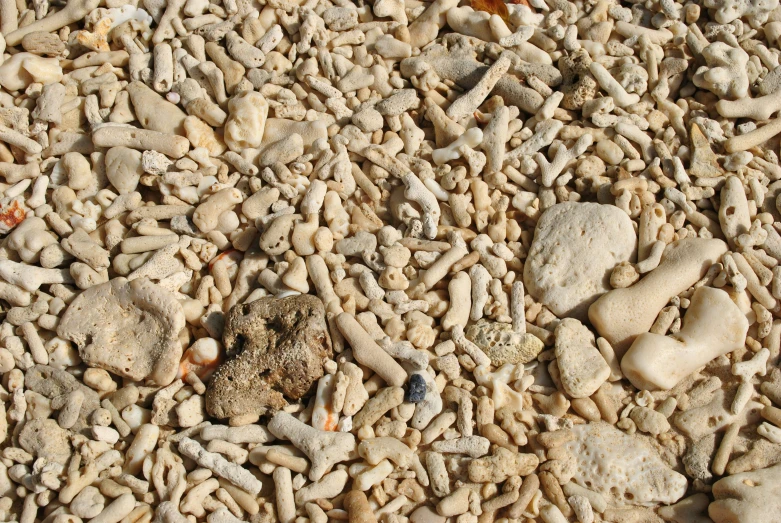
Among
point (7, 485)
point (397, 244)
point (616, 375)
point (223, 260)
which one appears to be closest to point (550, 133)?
point (397, 244)

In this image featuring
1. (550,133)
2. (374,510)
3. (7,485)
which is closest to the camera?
(374,510)

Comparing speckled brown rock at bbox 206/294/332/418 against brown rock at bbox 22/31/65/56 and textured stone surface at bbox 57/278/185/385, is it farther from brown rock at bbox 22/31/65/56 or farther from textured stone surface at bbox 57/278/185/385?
brown rock at bbox 22/31/65/56

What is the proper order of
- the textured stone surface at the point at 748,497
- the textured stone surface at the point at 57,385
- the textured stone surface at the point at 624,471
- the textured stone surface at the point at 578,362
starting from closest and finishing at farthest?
the textured stone surface at the point at 748,497 < the textured stone surface at the point at 624,471 < the textured stone surface at the point at 578,362 < the textured stone surface at the point at 57,385

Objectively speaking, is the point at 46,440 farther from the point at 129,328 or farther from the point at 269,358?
the point at 269,358

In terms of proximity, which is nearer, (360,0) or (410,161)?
(410,161)

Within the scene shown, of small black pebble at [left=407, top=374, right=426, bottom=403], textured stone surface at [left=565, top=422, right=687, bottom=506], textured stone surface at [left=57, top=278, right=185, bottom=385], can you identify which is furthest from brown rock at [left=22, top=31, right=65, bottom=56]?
textured stone surface at [left=565, top=422, right=687, bottom=506]

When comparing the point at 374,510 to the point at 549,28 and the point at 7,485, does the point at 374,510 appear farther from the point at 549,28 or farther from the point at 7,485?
the point at 549,28

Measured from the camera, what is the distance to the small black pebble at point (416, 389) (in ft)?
9.32

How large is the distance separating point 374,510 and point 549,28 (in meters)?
2.55

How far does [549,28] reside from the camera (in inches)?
147

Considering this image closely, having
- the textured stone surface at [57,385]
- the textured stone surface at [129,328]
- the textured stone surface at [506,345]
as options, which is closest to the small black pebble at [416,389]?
the textured stone surface at [506,345]

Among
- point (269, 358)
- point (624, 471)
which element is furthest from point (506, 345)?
point (269, 358)

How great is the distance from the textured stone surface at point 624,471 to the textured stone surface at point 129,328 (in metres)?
1.71

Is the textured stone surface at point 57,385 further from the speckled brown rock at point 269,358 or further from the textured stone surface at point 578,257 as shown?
the textured stone surface at point 578,257
